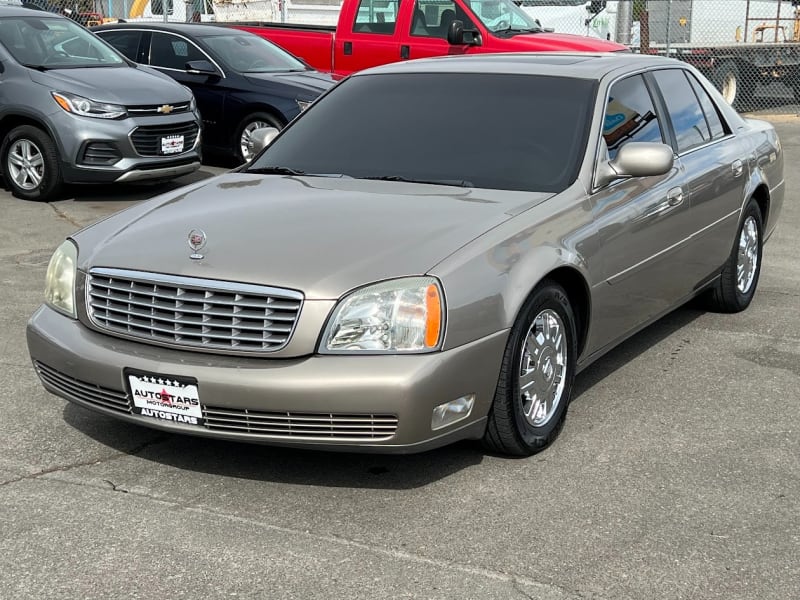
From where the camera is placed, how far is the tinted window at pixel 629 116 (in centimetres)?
538

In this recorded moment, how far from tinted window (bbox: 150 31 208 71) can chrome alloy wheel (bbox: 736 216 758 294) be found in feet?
25.1

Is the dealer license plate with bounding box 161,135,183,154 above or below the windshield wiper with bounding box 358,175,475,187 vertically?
below

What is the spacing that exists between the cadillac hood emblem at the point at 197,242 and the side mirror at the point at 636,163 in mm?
1755

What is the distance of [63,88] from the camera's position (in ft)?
34.0

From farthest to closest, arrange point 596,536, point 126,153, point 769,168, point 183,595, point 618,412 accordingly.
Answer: point 126,153, point 769,168, point 618,412, point 596,536, point 183,595

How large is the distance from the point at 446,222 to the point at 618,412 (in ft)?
4.24

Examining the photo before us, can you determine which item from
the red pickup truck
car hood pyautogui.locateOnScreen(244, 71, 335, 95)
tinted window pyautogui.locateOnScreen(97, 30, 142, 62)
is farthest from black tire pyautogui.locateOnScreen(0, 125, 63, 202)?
the red pickup truck

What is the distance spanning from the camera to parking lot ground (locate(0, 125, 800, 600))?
3516 millimetres

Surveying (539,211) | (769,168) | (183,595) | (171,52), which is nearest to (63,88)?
(171,52)

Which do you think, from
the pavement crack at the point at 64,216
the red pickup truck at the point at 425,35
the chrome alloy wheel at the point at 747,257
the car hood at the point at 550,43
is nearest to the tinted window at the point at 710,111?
the chrome alloy wheel at the point at 747,257

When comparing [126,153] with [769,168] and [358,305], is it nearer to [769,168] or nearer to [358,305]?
[769,168]

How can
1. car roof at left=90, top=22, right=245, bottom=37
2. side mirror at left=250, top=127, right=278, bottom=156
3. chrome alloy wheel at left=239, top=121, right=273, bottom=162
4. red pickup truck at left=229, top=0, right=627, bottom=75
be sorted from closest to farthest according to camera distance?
1. side mirror at left=250, top=127, right=278, bottom=156
2. chrome alloy wheel at left=239, top=121, right=273, bottom=162
3. car roof at left=90, top=22, right=245, bottom=37
4. red pickup truck at left=229, top=0, right=627, bottom=75

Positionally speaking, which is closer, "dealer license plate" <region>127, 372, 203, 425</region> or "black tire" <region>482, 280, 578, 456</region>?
"dealer license plate" <region>127, 372, 203, 425</region>

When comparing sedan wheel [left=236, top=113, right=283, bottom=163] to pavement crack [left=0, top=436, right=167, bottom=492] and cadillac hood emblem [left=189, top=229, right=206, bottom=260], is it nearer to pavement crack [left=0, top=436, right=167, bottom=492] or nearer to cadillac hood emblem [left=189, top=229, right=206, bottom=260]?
pavement crack [left=0, top=436, right=167, bottom=492]
